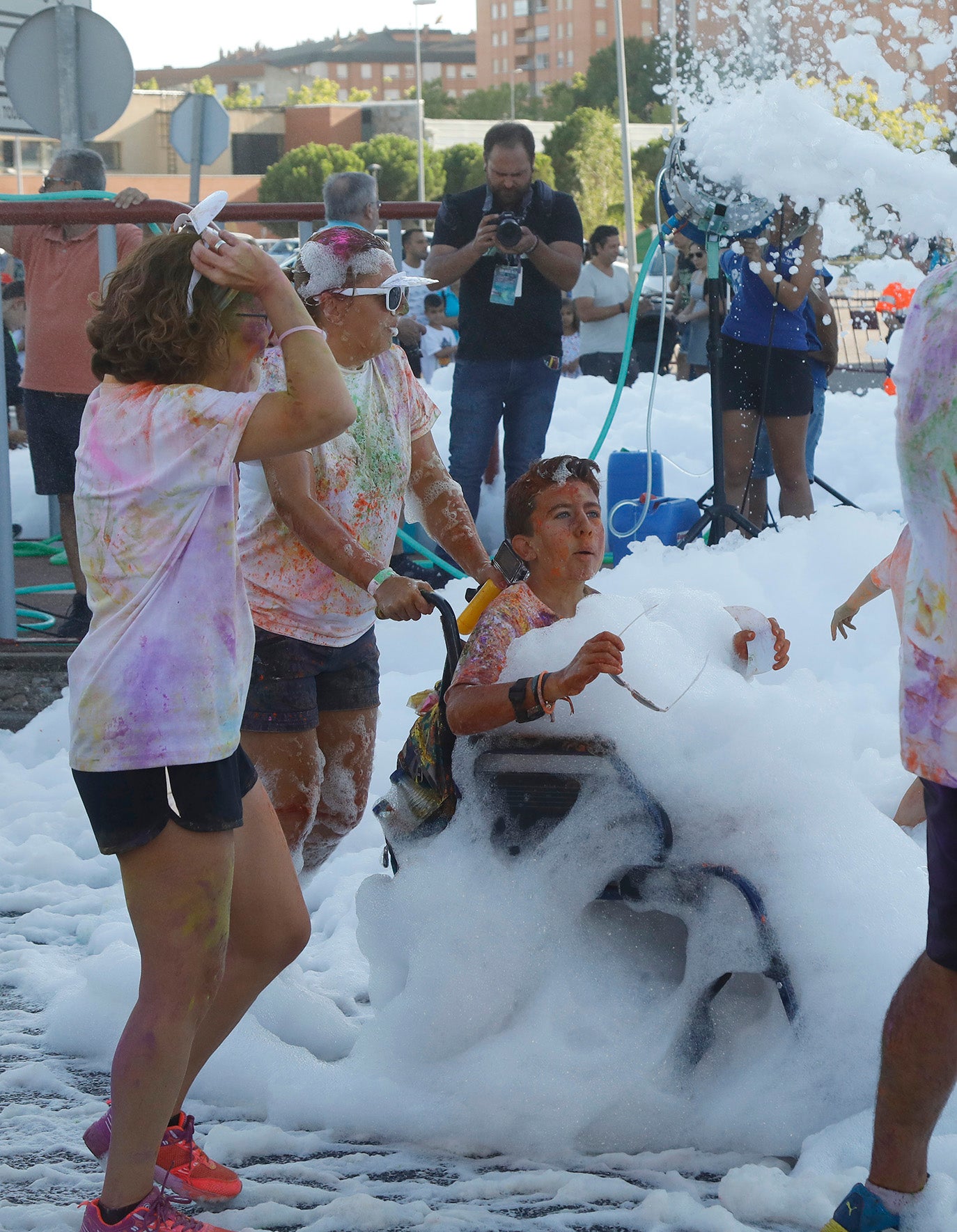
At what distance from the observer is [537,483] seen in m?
2.97

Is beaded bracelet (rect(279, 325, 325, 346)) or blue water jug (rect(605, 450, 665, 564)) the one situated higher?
beaded bracelet (rect(279, 325, 325, 346))

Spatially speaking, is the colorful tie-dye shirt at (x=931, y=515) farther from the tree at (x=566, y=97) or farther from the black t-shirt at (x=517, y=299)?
the tree at (x=566, y=97)

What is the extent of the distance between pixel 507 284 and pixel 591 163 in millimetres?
46939

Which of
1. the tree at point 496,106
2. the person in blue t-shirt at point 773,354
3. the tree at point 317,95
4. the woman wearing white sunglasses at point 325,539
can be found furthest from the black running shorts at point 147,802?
the tree at point 317,95

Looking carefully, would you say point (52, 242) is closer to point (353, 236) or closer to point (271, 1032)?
point (353, 236)

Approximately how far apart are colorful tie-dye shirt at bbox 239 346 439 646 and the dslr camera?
2828 millimetres

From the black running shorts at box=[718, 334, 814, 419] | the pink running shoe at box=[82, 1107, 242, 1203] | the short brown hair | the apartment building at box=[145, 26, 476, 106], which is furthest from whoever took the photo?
the apartment building at box=[145, 26, 476, 106]

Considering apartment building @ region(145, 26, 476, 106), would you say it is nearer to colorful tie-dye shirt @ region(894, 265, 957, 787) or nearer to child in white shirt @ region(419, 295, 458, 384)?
child in white shirt @ region(419, 295, 458, 384)

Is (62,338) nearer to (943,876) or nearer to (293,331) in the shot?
(293,331)

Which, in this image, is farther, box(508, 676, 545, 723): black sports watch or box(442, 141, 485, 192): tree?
box(442, 141, 485, 192): tree

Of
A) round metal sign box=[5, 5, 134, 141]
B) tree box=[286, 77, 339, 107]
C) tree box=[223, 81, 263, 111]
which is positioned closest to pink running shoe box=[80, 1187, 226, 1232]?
round metal sign box=[5, 5, 134, 141]

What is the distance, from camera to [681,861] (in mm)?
2715

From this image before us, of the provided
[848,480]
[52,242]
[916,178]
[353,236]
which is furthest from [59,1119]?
[848,480]

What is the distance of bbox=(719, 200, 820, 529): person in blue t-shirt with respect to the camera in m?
6.02
